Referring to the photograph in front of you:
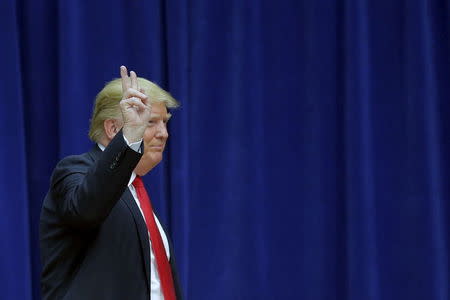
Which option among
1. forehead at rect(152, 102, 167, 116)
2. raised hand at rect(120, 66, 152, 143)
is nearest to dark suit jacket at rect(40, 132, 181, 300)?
raised hand at rect(120, 66, 152, 143)

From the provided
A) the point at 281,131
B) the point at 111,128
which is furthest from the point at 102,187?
the point at 281,131

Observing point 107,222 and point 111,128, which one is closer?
point 107,222

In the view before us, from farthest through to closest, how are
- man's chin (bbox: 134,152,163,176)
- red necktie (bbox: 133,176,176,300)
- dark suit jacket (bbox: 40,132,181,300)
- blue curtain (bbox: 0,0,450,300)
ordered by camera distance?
blue curtain (bbox: 0,0,450,300) < man's chin (bbox: 134,152,163,176) < red necktie (bbox: 133,176,176,300) < dark suit jacket (bbox: 40,132,181,300)

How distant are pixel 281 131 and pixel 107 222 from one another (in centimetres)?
144

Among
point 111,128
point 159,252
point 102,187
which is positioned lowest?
point 159,252

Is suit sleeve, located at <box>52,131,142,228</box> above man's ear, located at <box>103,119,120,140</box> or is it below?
below

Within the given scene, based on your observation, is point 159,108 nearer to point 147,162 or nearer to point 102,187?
point 147,162

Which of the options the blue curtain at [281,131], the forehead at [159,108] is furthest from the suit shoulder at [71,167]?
the blue curtain at [281,131]

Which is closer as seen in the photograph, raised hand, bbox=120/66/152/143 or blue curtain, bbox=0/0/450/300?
raised hand, bbox=120/66/152/143

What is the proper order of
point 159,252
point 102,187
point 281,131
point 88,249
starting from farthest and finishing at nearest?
point 281,131 < point 159,252 < point 88,249 < point 102,187

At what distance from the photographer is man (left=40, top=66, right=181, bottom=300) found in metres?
1.33

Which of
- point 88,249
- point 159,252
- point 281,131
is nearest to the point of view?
point 88,249

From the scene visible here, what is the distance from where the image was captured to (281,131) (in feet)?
9.25

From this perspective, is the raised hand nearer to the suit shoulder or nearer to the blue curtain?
the suit shoulder
